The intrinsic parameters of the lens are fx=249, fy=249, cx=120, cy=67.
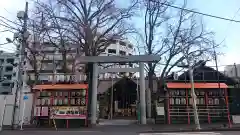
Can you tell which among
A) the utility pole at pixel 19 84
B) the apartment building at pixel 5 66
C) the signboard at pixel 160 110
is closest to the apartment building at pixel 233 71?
the signboard at pixel 160 110

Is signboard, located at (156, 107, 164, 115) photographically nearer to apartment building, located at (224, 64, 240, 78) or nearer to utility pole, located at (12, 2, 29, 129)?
utility pole, located at (12, 2, 29, 129)

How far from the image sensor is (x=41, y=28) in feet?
72.9

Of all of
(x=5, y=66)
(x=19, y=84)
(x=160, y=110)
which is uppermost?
(x=5, y=66)

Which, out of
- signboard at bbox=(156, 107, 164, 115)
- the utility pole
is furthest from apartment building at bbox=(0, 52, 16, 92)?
signboard at bbox=(156, 107, 164, 115)

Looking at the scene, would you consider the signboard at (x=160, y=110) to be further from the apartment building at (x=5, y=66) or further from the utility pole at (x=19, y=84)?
the apartment building at (x=5, y=66)

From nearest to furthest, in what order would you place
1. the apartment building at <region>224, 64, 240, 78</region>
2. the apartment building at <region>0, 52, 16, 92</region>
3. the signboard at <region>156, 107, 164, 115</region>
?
the signboard at <region>156, 107, 164, 115</region>
the apartment building at <region>0, 52, 16, 92</region>
the apartment building at <region>224, 64, 240, 78</region>

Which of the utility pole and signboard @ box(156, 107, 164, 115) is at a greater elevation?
the utility pole

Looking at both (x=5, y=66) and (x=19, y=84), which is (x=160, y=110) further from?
(x=5, y=66)

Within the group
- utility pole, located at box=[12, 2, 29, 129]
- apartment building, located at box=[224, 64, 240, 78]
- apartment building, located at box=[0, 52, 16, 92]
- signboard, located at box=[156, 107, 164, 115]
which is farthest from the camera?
apartment building, located at box=[224, 64, 240, 78]

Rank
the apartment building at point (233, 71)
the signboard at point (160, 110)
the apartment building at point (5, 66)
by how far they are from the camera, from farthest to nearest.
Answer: the apartment building at point (233, 71) → the apartment building at point (5, 66) → the signboard at point (160, 110)

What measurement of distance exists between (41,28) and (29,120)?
8062 millimetres

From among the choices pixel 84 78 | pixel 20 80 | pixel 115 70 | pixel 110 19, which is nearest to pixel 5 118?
pixel 20 80

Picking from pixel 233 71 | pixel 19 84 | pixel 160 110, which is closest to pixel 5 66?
pixel 19 84

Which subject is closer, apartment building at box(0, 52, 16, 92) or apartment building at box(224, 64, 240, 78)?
apartment building at box(0, 52, 16, 92)
